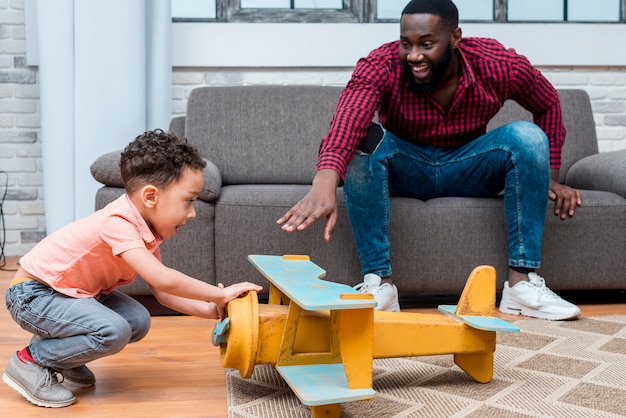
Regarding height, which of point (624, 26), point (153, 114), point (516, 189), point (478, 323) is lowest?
point (478, 323)

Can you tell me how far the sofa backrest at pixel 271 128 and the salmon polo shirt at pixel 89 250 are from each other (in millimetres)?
1134

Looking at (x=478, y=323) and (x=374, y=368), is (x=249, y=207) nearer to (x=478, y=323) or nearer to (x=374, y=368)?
(x=374, y=368)

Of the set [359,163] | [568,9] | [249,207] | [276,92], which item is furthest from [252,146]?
[568,9]

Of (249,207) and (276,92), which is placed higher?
(276,92)

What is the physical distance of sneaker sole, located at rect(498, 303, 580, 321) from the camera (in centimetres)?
178

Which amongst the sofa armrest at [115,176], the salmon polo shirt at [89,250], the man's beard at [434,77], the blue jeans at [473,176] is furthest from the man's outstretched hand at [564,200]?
the salmon polo shirt at [89,250]

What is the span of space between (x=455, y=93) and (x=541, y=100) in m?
0.29

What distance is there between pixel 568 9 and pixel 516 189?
160 centimetres

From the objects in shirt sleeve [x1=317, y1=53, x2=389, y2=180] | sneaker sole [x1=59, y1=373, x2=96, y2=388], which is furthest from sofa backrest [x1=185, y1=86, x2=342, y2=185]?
sneaker sole [x1=59, y1=373, x2=96, y2=388]

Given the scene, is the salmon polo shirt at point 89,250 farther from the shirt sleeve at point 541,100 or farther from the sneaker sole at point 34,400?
the shirt sleeve at point 541,100

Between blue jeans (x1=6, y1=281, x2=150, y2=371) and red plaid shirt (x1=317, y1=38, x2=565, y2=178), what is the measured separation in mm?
819

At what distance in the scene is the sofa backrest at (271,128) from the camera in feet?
7.68

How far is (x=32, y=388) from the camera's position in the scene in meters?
1.16

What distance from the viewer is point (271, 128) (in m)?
2.39
